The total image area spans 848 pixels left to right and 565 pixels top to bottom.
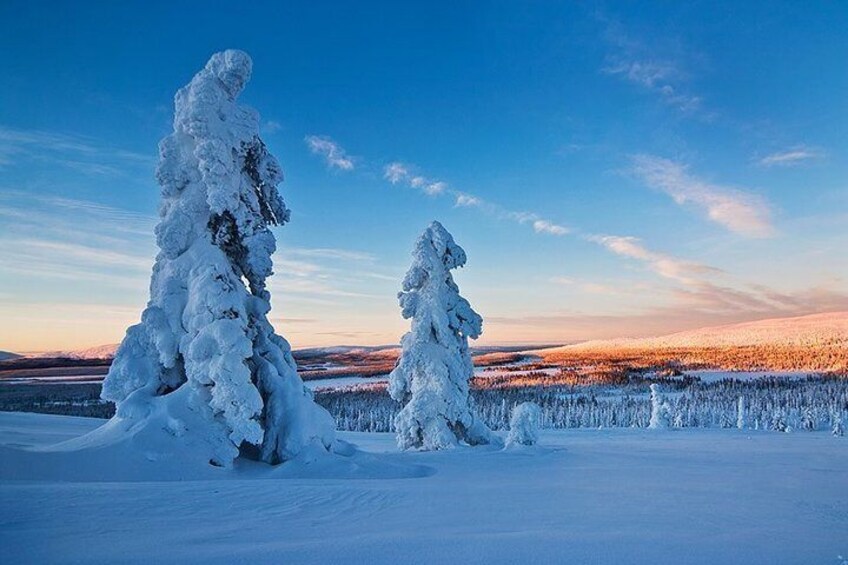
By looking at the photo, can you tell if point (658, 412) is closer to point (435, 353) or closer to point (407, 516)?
point (435, 353)

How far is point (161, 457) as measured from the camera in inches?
478

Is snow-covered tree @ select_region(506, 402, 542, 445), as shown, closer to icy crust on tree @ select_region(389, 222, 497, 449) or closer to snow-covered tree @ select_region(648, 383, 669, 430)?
icy crust on tree @ select_region(389, 222, 497, 449)

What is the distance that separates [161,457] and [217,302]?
154 inches

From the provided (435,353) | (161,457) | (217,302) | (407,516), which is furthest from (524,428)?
(407,516)

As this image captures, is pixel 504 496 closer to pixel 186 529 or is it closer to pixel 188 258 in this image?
pixel 186 529

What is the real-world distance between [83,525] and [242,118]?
1207 cm

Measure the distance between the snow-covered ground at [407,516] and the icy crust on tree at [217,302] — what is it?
1.35 m

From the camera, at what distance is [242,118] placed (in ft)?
51.9

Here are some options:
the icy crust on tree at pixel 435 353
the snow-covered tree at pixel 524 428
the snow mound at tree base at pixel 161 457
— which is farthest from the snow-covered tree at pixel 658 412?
the snow mound at tree base at pixel 161 457

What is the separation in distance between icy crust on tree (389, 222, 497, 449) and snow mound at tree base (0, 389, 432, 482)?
10073mm

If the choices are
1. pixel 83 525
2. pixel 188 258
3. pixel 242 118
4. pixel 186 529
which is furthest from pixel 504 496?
pixel 242 118

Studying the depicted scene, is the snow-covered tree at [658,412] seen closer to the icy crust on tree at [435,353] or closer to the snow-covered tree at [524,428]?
the icy crust on tree at [435,353]

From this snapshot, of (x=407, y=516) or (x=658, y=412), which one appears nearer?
(x=407, y=516)

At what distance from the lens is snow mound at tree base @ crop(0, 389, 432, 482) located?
10.8 meters
